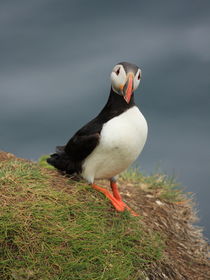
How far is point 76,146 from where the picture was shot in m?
5.61

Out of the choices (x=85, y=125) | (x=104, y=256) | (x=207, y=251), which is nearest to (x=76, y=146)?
(x=85, y=125)

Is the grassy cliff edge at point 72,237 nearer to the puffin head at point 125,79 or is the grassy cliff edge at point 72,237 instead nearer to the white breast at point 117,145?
the white breast at point 117,145

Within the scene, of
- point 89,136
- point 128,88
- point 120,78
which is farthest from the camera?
point 89,136

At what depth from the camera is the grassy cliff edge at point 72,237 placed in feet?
14.6

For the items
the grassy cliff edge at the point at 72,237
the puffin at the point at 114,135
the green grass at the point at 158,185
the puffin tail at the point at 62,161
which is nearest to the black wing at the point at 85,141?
the puffin at the point at 114,135

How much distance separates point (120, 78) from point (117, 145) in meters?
0.79

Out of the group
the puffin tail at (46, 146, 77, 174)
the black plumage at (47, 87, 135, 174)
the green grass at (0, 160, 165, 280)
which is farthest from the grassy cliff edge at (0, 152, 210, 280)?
the black plumage at (47, 87, 135, 174)

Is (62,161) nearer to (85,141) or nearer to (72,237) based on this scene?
(85,141)

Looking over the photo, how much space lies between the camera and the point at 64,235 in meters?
4.71

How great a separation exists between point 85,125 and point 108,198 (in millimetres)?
997

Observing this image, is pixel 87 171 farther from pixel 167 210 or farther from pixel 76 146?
pixel 167 210

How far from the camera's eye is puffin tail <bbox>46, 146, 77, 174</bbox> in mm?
5900

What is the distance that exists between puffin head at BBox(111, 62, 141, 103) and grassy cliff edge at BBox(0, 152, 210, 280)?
1.35 meters

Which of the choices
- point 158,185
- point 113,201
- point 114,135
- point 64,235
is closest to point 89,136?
point 114,135
